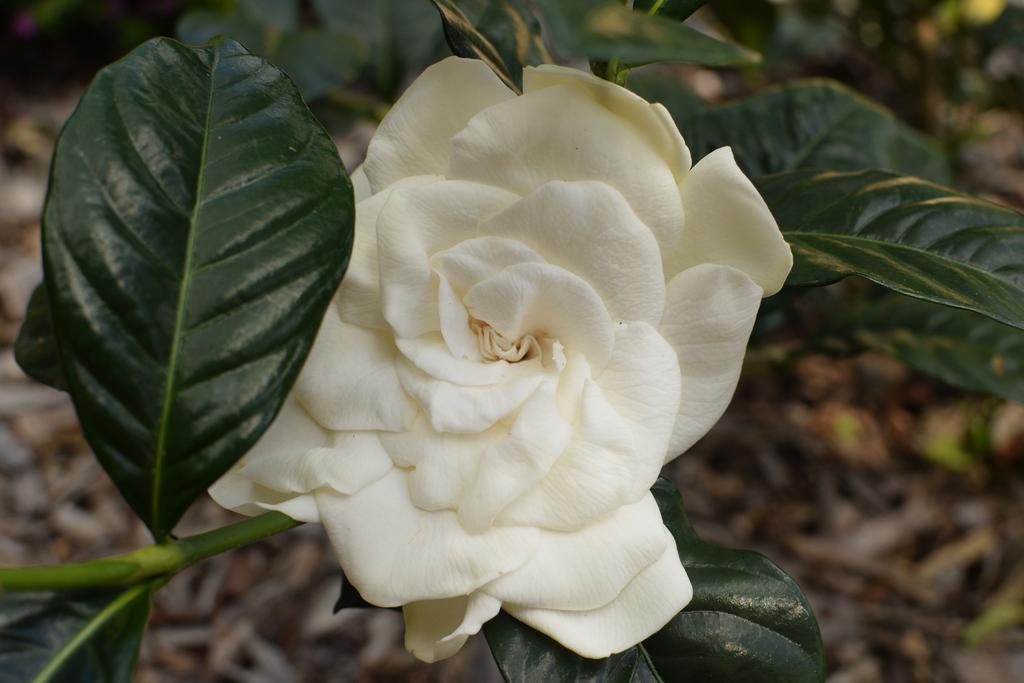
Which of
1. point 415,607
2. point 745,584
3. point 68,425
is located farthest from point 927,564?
point 68,425

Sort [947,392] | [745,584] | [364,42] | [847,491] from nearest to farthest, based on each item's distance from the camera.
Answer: [745,584] → [364,42] → [847,491] → [947,392]

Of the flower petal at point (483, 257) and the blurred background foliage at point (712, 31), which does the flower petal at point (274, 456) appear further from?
the blurred background foliage at point (712, 31)

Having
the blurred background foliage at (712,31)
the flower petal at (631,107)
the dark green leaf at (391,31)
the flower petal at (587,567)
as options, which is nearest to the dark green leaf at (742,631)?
the flower petal at (587,567)

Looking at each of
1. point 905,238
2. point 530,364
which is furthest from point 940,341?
point 530,364

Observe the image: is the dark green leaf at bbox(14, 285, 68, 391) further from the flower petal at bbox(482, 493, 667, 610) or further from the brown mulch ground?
the brown mulch ground

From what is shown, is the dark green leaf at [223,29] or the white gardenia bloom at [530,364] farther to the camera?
the dark green leaf at [223,29]

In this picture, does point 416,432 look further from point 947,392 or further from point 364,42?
point 947,392

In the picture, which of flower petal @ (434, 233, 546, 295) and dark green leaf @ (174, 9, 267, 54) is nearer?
flower petal @ (434, 233, 546, 295)

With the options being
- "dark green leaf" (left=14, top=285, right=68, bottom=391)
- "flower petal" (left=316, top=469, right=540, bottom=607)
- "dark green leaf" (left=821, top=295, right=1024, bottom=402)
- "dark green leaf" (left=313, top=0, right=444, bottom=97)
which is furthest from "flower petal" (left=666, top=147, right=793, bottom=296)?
"dark green leaf" (left=313, top=0, right=444, bottom=97)
